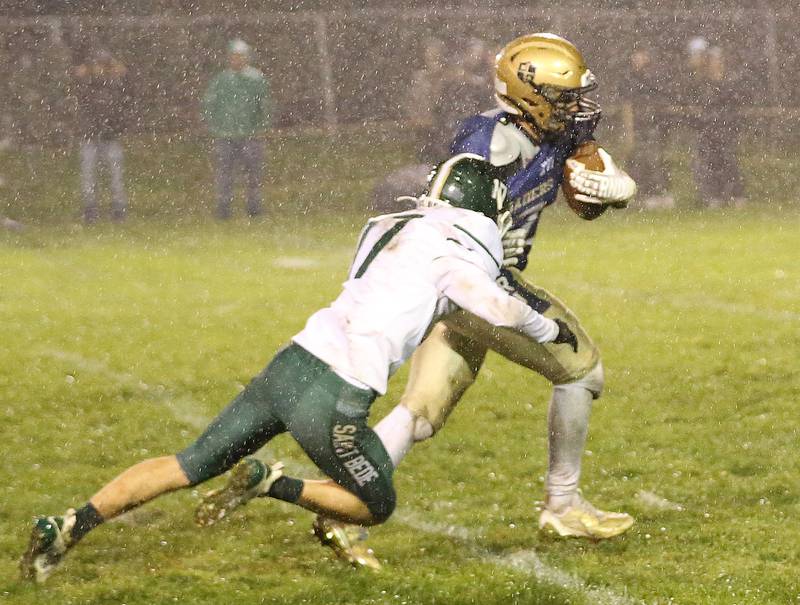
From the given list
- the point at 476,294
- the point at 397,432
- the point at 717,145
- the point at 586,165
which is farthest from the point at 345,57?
the point at 476,294

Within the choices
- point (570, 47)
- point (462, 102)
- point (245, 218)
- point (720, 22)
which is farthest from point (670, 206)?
point (570, 47)

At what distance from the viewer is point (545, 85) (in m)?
5.44

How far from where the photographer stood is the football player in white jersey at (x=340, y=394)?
461 cm

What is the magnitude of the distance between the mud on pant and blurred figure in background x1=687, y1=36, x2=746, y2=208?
13.1 m

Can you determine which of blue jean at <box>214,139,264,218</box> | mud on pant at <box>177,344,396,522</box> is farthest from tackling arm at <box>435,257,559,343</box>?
blue jean at <box>214,139,264,218</box>

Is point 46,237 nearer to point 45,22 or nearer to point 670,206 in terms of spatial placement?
point 45,22

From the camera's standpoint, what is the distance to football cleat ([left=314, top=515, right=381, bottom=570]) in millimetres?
5152

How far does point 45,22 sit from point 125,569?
52.0 ft

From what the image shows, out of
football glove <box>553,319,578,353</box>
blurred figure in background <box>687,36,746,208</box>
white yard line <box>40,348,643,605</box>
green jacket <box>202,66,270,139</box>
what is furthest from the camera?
blurred figure in background <box>687,36,746,208</box>

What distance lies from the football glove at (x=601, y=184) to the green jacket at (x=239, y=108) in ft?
37.9

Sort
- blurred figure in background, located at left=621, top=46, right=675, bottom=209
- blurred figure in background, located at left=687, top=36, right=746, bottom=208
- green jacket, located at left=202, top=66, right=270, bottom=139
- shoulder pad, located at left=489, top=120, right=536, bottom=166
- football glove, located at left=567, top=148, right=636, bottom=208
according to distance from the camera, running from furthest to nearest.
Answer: blurred figure in background, located at left=621, top=46, right=675, bottom=209, blurred figure in background, located at left=687, top=36, right=746, bottom=208, green jacket, located at left=202, top=66, right=270, bottom=139, football glove, located at left=567, top=148, right=636, bottom=208, shoulder pad, located at left=489, top=120, right=536, bottom=166

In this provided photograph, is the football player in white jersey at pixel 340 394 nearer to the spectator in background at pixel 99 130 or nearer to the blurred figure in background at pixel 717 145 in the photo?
the spectator in background at pixel 99 130

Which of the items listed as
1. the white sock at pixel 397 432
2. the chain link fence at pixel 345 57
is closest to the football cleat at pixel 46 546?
the white sock at pixel 397 432

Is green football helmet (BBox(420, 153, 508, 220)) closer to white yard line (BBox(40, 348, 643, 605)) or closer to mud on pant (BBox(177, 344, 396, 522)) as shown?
mud on pant (BBox(177, 344, 396, 522))
